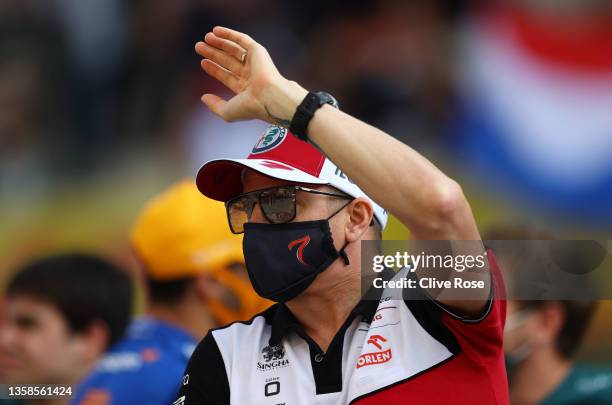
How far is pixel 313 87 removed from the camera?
8.63 metres

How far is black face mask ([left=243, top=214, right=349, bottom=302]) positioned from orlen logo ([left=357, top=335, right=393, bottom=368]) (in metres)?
0.35

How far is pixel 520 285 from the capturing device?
4.80 meters

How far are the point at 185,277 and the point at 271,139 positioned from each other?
189 cm

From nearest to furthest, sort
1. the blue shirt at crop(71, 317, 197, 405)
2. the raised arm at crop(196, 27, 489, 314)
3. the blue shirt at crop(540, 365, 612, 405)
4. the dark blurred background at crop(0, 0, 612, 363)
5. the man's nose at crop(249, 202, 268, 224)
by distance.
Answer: the raised arm at crop(196, 27, 489, 314), the man's nose at crop(249, 202, 268, 224), the blue shirt at crop(71, 317, 197, 405), the blue shirt at crop(540, 365, 612, 405), the dark blurred background at crop(0, 0, 612, 363)

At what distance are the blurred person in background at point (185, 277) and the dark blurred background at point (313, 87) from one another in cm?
267

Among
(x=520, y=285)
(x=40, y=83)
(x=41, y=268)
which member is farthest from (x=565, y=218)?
(x=40, y=83)

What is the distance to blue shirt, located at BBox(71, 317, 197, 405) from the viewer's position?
4.75 meters

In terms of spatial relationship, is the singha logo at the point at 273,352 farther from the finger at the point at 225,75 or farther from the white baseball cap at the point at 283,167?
the finger at the point at 225,75

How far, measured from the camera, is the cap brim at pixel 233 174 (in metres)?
3.41

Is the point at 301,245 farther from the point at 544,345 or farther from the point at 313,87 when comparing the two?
the point at 313,87

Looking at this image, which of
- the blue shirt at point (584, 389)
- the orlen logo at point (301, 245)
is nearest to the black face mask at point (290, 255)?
the orlen logo at point (301, 245)

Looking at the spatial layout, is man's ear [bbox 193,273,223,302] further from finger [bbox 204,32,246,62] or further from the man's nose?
finger [bbox 204,32,246,62]

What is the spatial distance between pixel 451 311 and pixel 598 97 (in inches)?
215

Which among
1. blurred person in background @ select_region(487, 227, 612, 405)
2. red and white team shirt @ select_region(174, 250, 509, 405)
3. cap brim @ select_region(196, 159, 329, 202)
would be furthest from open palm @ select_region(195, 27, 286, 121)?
blurred person in background @ select_region(487, 227, 612, 405)
